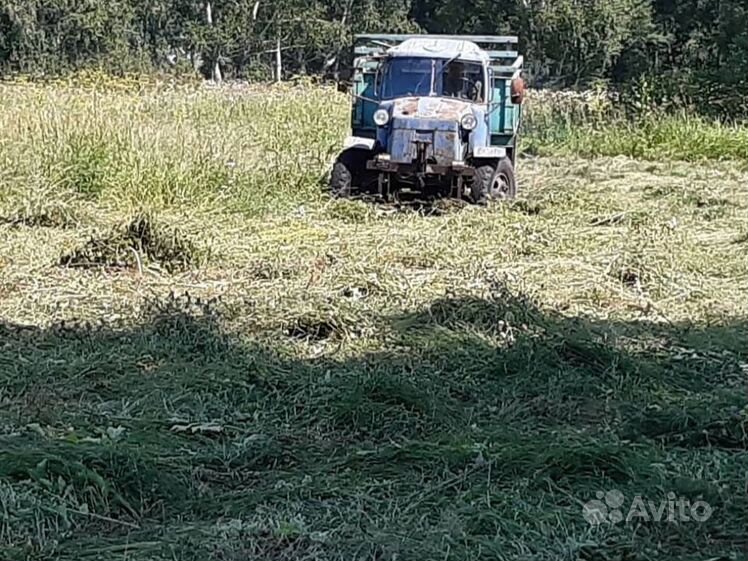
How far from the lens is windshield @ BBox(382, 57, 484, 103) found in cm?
967

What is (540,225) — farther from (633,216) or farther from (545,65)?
(545,65)

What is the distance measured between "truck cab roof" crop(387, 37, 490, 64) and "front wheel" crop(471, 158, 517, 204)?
3.29 feet

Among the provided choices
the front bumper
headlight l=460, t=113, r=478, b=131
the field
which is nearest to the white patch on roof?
headlight l=460, t=113, r=478, b=131

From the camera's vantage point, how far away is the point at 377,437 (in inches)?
149

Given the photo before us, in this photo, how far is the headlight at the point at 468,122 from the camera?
9219mm

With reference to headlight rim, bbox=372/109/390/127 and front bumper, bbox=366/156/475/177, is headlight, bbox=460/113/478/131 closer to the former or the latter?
front bumper, bbox=366/156/475/177

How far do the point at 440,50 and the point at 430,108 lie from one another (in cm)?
88

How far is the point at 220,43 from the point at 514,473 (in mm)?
35003

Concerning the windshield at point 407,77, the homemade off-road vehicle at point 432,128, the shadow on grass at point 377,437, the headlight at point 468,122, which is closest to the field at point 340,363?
the shadow on grass at point 377,437

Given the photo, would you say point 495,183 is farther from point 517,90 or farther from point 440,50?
point 440,50

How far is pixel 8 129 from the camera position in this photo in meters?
9.69
